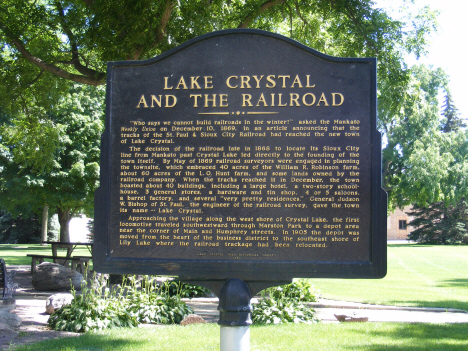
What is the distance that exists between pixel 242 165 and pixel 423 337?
4.39 meters

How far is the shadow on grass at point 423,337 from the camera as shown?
6.37 m

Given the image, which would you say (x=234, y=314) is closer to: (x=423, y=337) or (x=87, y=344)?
(x=87, y=344)

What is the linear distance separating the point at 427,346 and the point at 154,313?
433cm

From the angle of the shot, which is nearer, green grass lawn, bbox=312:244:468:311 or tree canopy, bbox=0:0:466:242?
tree canopy, bbox=0:0:466:242

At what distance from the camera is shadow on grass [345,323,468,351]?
637 cm

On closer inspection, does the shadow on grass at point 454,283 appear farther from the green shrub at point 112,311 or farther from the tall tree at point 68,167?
the tall tree at point 68,167

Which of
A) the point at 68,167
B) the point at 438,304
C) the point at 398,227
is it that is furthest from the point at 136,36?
the point at 398,227

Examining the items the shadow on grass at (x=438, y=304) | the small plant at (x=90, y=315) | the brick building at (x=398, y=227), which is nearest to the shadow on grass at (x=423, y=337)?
the shadow on grass at (x=438, y=304)

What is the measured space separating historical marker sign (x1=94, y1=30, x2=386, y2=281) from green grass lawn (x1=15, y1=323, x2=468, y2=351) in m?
2.33

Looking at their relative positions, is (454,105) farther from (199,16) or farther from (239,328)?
(239,328)

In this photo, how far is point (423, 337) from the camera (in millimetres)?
6996

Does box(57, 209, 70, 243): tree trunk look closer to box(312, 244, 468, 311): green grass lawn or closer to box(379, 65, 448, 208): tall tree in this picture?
box(312, 244, 468, 311): green grass lawn

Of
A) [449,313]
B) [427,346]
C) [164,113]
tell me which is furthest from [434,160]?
[164,113]

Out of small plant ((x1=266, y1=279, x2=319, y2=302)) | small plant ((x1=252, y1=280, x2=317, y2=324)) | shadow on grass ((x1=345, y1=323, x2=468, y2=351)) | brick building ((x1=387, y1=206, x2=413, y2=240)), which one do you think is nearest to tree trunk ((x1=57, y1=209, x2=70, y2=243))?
small plant ((x1=266, y1=279, x2=319, y2=302))
